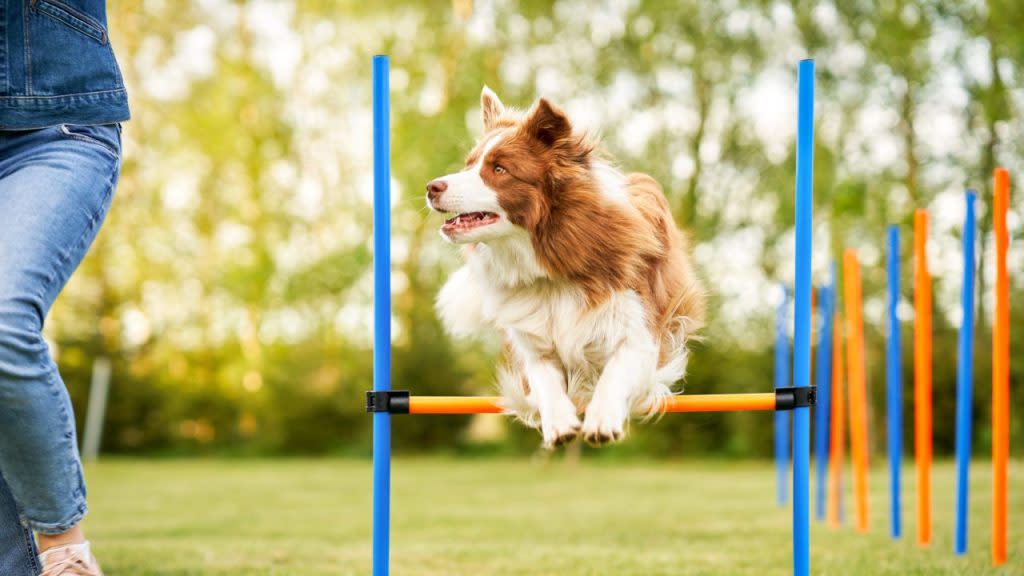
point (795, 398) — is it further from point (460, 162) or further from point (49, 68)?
point (460, 162)

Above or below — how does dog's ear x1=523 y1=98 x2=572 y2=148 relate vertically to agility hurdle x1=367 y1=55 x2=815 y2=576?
above

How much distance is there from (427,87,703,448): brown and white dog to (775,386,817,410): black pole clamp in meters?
0.41

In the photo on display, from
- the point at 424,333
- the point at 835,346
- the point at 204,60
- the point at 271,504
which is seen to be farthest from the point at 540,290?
the point at 204,60

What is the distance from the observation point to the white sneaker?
6.82 ft

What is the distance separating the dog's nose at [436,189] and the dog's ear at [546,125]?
0.35 metres

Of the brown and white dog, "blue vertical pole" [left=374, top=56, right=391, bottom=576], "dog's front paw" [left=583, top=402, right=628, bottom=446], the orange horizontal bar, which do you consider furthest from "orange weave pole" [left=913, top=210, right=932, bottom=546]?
"blue vertical pole" [left=374, top=56, right=391, bottom=576]

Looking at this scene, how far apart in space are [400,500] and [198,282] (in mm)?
11285

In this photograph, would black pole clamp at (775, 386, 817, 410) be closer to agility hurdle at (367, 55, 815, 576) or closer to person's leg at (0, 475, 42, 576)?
agility hurdle at (367, 55, 815, 576)

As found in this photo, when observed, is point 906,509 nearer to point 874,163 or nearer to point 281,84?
point 874,163

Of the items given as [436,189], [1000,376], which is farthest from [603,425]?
[1000,376]

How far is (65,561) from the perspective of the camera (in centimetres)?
208

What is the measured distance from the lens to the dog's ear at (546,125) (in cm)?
320

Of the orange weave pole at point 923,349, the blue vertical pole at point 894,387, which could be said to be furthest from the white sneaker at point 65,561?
the blue vertical pole at point 894,387

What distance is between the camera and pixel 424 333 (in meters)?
16.9
